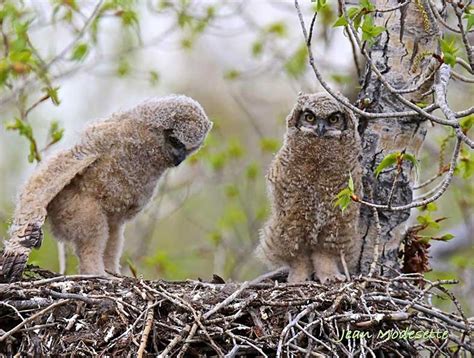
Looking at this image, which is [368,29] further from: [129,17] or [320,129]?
[129,17]

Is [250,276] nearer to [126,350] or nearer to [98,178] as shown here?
[98,178]

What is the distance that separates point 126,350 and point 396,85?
204 centimetres

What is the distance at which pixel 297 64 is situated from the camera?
765 centimetres

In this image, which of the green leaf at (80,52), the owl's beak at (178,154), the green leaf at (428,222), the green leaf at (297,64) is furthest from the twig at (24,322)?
the green leaf at (297,64)

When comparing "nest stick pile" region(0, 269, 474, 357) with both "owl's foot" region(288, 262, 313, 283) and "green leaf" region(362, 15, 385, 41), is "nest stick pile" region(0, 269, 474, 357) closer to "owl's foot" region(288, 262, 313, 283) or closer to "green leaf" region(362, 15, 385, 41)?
"owl's foot" region(288, 262, 313, 283)

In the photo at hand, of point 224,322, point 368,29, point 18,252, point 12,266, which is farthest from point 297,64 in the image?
point 224,322

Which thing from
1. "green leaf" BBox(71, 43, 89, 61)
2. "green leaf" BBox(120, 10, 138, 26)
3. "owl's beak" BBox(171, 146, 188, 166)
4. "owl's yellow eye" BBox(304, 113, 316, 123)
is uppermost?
"green leaf" BBox(120, 10, 138, 26)

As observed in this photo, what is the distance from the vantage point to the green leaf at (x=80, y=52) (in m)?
5.84

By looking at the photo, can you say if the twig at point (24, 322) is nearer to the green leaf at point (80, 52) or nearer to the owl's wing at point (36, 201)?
Result: the owl's wing at point (36, 201)

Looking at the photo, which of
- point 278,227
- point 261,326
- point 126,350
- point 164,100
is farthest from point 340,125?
point 126,350

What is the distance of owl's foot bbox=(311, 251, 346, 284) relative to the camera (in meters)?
4.94

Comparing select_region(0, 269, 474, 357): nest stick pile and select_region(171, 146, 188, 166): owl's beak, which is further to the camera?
select_region(171, 146, 188, 166): owl's beak

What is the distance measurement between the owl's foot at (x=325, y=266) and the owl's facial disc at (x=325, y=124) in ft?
2.27

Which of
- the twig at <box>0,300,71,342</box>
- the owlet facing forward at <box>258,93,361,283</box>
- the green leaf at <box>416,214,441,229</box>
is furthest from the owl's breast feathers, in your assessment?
the twig at <box>0,300,71,342</box>
